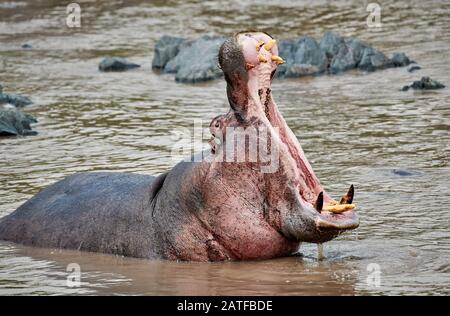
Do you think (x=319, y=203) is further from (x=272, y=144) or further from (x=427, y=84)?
(x=427, y=84)

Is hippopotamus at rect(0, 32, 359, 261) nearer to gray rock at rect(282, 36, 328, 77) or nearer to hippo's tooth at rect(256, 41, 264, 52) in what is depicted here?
hippo's tooth at rect(256, 41, 264, 52)

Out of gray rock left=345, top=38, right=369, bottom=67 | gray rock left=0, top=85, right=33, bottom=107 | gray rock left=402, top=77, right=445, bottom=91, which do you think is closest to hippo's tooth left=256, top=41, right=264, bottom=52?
gray rock left=402, top=77, right=445, bottom=91

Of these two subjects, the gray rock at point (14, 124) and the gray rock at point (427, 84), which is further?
the gray rock at point (427, 84)

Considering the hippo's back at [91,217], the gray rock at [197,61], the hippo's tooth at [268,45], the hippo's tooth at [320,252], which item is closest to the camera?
the hippo's tooth at [268,45]

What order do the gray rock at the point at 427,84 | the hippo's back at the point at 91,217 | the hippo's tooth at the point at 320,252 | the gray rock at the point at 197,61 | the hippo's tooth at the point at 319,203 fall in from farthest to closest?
the gray rock at the point at 197,61
the gray rock at the point at 427,84
the hippo's back at the point at 91,217
the hippo's tooth at the point at 320,252
the hippo's tooth at the point at 319,203

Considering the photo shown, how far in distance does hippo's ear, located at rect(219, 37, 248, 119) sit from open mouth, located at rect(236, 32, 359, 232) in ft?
0.07

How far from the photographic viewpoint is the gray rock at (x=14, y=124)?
10.8 meters

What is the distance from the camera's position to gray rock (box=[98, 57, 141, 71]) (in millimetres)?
14156

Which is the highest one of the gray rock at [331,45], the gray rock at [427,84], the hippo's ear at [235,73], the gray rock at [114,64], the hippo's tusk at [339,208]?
the hippo's ear at [235,73]

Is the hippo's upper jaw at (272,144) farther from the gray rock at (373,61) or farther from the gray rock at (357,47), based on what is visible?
the gray rock at (357,47)

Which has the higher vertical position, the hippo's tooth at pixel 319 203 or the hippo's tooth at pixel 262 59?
the hippo's tooth at pixel 262 59

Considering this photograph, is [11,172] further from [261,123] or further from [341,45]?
[341,45]

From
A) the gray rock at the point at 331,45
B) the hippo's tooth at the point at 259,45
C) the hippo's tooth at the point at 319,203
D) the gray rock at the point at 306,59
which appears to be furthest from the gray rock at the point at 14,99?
the hippo's tooth at the point at 319,203

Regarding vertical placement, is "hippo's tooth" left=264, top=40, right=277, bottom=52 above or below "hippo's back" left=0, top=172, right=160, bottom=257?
above
